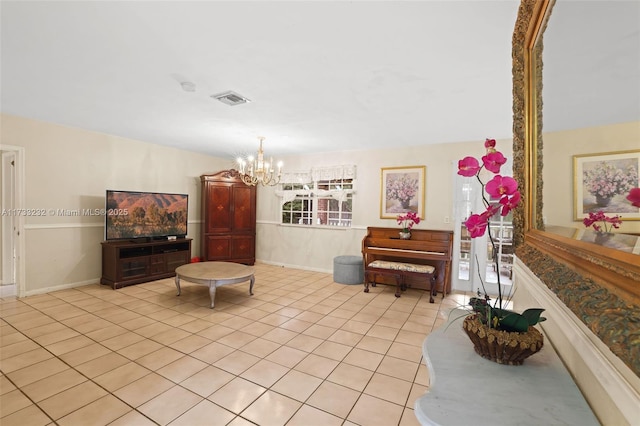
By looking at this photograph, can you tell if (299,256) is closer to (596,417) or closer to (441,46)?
(441,46)

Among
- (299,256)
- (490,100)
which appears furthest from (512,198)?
(299,256)

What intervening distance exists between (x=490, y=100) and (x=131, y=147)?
548 cm

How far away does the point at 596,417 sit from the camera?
2.25 ft

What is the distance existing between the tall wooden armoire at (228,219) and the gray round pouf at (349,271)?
2.32 metres

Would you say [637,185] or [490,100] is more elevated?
[490,100]

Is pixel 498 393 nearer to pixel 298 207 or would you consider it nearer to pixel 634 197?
pixel 634 197

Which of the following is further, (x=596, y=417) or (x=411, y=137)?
(x=411, y=137)

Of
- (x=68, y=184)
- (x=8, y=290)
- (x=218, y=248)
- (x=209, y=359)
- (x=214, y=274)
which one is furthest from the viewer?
(x=218, y=248)

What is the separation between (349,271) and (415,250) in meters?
1.19

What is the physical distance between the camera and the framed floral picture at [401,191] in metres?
5.00

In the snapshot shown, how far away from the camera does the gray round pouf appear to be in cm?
506

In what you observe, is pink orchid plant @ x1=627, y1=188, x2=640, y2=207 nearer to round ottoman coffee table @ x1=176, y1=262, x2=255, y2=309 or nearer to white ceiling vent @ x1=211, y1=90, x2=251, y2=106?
white ceiling vent @ x1=211, y1=90, x2=251, y2=106

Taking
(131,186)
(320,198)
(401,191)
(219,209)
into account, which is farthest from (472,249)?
(131,186)

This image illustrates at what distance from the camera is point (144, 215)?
15.9ft
